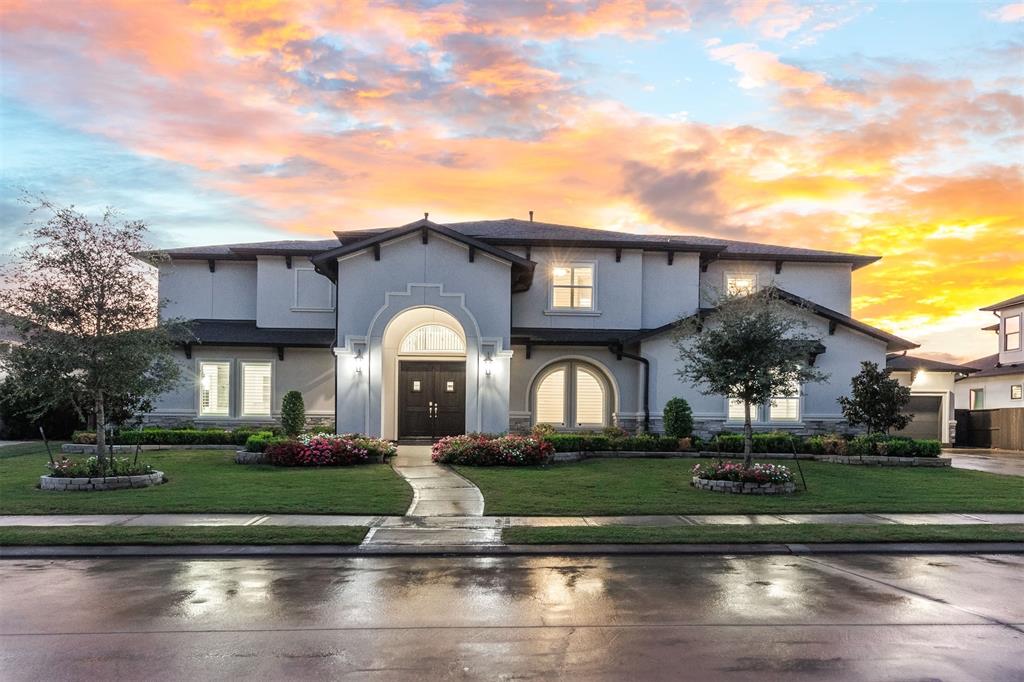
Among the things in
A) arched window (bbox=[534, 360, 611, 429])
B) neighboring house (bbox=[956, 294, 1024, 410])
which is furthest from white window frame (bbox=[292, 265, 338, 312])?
neighboring house (bbox=[956, 294, 1024, 410])

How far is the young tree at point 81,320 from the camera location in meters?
16.0

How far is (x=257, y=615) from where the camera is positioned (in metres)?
7.58

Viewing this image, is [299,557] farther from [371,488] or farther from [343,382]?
[343,382]

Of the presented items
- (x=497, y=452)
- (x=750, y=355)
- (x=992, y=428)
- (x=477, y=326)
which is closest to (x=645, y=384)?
(x=477, y=326)

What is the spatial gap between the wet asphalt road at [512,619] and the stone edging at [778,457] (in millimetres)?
12535

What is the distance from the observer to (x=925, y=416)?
3553cm

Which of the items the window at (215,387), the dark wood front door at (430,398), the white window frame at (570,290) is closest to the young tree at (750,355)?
the white window frame at (570,290)

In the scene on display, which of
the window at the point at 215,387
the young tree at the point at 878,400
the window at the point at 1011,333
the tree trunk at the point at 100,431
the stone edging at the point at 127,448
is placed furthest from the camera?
the window at the point at 1011,333

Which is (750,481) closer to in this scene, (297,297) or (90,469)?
(90,469)

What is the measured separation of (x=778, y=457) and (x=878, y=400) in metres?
3.73

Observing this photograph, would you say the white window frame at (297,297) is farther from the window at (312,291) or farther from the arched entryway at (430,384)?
the arched entryway at (430,384)

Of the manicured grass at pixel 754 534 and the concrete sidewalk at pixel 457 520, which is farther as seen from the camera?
the concrete sidewalk at pixel 457 520

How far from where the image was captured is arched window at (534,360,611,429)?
1096 inches

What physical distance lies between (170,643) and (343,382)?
17697 mm
